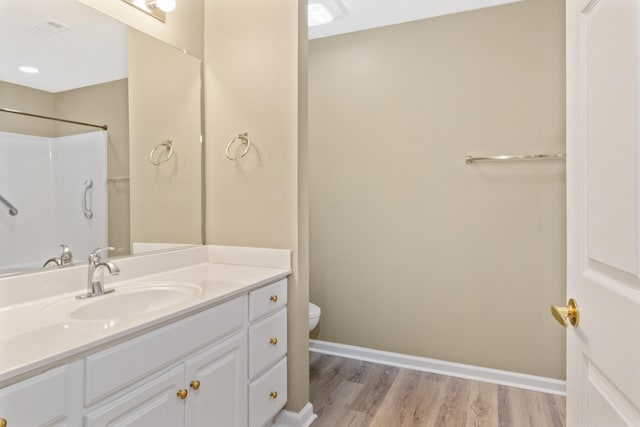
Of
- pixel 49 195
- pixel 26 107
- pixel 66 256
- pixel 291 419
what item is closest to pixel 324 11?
pixel 26 107

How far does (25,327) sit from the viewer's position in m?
1.05

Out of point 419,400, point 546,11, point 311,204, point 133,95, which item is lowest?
point 419,400

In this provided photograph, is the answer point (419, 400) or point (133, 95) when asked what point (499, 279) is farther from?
point (133, 95)

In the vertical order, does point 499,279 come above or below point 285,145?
below

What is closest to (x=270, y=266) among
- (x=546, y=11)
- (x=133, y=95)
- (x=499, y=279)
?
(x=133, y=95)

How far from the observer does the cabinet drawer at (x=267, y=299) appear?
159 centimetres

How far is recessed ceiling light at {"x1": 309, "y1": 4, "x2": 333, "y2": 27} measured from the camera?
2.41 meters

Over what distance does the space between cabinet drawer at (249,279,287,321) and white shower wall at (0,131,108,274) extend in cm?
68

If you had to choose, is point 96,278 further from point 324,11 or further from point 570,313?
point 324,11

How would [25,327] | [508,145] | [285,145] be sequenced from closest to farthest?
[25,327], [285,145], [508,145]

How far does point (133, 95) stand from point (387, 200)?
1.72 metres

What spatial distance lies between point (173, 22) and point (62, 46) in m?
0.59

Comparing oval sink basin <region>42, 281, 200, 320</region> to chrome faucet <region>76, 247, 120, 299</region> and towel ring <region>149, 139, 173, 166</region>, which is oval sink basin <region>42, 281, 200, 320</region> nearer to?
chrome faucet <region>76, 247, 120, 299</region>

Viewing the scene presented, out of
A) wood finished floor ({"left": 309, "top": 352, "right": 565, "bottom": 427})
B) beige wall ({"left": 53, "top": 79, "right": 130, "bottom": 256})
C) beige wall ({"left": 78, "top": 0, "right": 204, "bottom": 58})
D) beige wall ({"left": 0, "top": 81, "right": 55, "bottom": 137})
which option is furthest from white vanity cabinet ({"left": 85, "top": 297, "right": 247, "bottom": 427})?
beige wall ({"left": 78, "top": 0, "right": 204, "bottom": 58})
